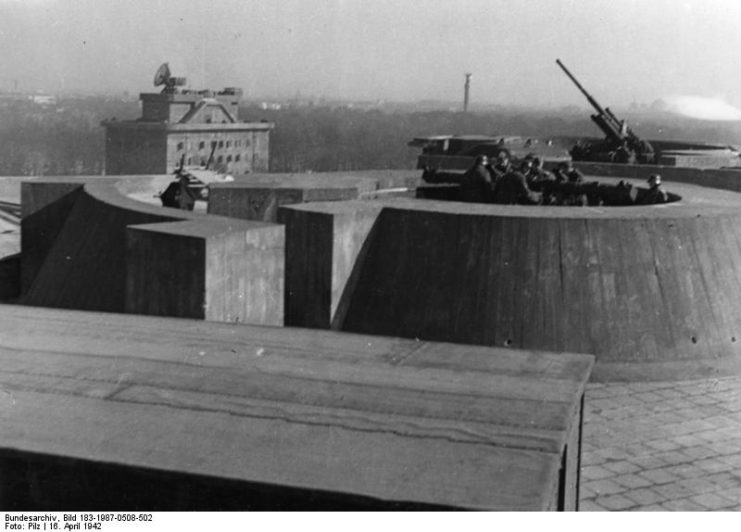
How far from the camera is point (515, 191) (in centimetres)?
1151

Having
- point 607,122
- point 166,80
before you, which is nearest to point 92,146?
point 166,80

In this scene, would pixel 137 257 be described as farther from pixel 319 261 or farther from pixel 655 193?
pixel 655 193

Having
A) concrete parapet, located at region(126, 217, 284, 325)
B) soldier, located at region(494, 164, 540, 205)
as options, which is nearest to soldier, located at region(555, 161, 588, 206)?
soldier, located at region(494, 164, 540, 205)

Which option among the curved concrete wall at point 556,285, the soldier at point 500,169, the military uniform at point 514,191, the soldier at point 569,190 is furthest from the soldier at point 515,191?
the curved concrete wall at point 556,285

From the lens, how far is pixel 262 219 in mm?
11039

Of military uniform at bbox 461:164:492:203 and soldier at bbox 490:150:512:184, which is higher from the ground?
soldier at bbox 490:150:512:184

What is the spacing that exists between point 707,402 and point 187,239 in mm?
4294

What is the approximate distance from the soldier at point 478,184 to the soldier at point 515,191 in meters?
0.42

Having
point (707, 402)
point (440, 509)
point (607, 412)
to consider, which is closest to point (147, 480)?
point (440, 509)

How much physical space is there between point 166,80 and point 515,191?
52.5m

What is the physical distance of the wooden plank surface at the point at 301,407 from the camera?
7.82 feet

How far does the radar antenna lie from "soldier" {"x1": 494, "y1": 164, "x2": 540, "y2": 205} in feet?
163

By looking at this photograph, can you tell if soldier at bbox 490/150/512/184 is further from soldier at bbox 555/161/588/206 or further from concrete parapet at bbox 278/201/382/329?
concrete parapet at bbox 278/201/382/329

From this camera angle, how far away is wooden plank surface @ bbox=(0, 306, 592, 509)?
7.82ft
